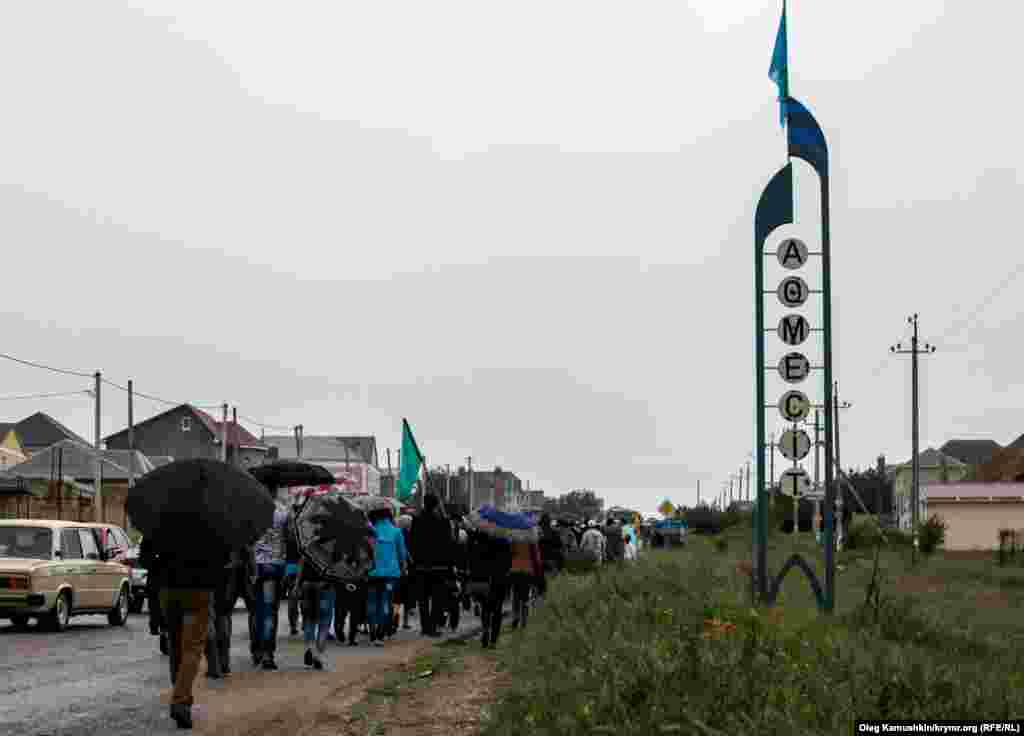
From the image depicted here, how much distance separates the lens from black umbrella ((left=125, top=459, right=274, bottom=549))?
11.4 meters

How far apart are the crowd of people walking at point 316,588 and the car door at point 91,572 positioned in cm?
389

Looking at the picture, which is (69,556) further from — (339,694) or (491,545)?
(339,694)

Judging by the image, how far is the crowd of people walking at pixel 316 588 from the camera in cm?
1138

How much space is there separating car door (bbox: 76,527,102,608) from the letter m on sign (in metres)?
10.9

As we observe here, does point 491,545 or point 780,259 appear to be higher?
point 780,259

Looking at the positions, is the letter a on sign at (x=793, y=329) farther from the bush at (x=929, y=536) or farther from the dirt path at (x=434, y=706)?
the bush at (x=929, y=536)

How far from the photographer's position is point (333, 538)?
15789mm

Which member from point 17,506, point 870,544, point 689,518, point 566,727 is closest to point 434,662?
point 566,727

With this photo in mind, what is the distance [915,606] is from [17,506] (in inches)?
1686

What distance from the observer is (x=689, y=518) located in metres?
138

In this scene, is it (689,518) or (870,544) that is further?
(689,518)

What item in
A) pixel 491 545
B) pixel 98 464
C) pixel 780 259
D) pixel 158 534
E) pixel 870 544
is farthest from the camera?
pixel 870 544

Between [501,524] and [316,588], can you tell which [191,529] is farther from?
[501,524]

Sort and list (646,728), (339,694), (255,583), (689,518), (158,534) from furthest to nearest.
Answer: (689,518) < (255,583) < (339,694) < (158,534) < (646,728)
